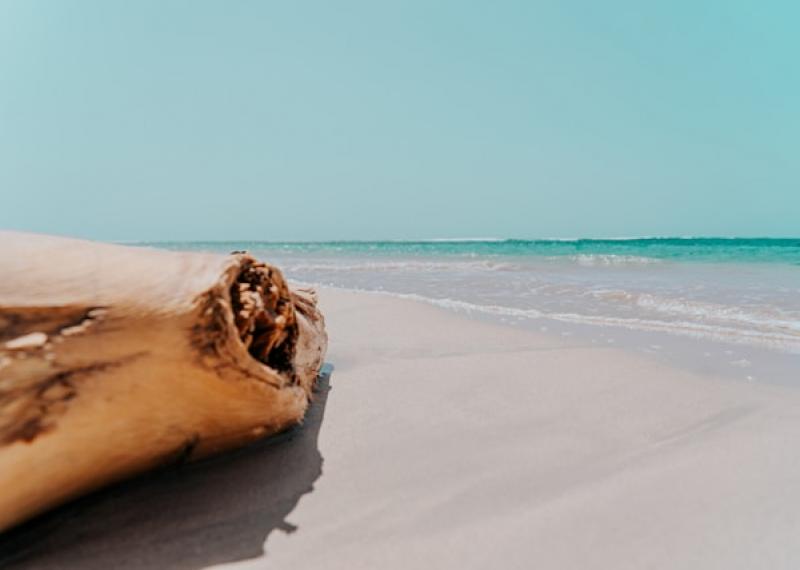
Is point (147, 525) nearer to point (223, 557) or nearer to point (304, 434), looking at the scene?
point (223, 557)

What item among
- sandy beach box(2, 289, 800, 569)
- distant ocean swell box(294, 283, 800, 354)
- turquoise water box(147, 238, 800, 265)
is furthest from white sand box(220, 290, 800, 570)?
turquoise water box(147, 238, 800, 265)

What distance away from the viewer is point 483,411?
2.05 m

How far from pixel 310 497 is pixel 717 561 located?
998mm

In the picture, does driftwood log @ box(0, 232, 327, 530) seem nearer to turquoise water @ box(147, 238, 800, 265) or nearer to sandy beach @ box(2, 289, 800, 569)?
sandy beach @ box(2, 289, 800, 569)

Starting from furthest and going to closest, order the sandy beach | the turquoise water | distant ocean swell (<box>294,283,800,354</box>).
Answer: the turquoise water < distant ocean swell (<box>294,283,800,354</box>) < the sandy beach

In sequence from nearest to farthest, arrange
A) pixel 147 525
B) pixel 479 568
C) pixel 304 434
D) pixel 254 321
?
1. pixel 479 568
2. pixel 147 525
3. pixel 254 321
4. pixel 304 434

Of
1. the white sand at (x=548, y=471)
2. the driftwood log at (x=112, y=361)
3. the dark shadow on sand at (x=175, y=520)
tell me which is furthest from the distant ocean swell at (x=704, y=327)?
the driftwood log at (x=112, y=361)

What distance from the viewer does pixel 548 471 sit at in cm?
157

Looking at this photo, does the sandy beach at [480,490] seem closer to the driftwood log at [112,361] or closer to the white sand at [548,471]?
the white sand at [548,471]

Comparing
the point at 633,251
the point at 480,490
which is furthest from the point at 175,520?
the point at 633,251

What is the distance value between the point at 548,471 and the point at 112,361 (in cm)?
125

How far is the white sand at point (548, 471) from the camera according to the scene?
46.6 inches

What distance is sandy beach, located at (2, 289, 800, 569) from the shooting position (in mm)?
1162

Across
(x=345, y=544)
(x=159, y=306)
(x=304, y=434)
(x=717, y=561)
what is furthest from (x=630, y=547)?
(x=159, y=306)
